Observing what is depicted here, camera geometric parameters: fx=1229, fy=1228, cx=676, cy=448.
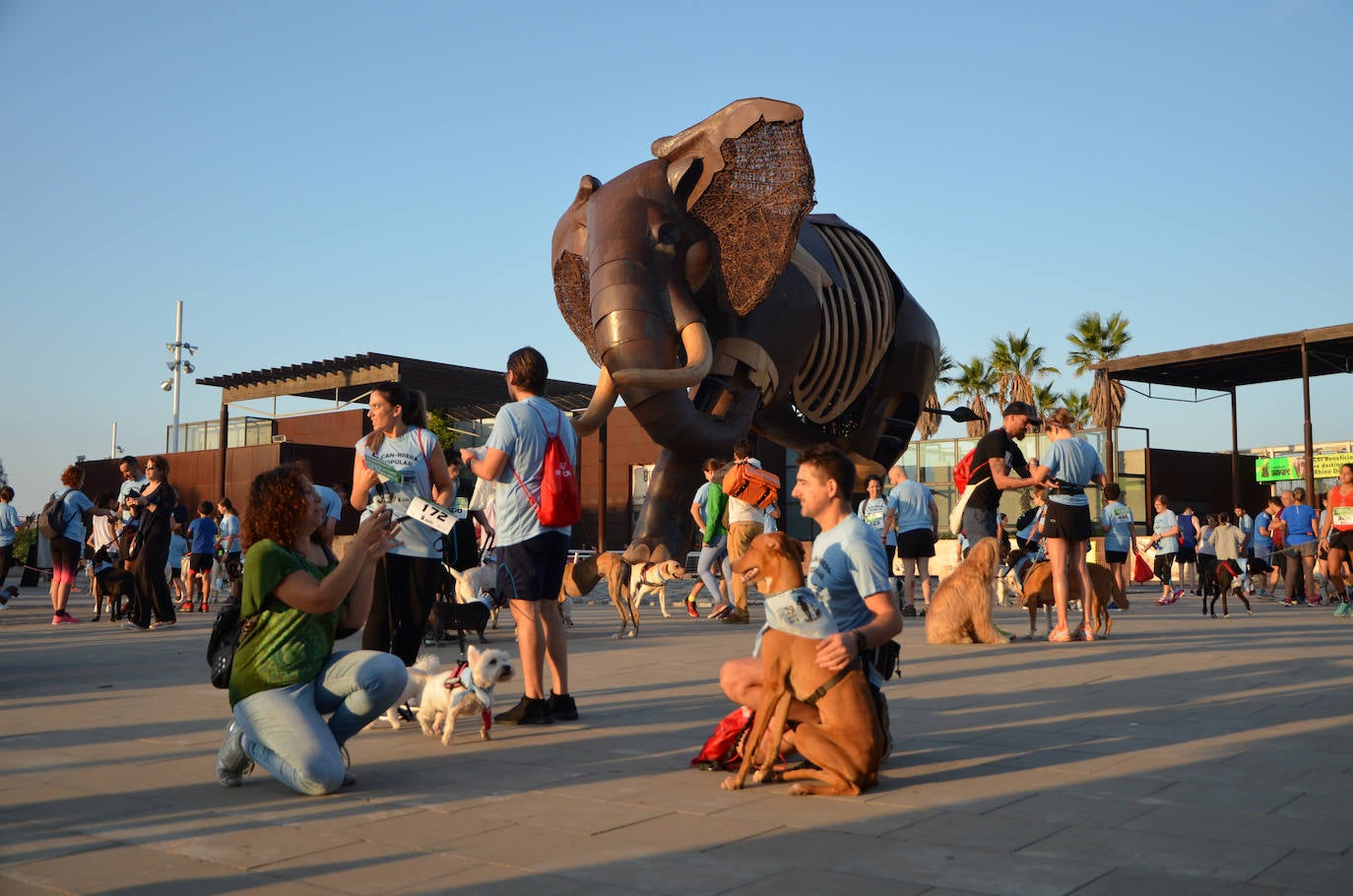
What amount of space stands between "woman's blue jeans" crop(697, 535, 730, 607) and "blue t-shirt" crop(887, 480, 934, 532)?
2.01 metres

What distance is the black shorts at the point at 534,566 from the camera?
243 inches

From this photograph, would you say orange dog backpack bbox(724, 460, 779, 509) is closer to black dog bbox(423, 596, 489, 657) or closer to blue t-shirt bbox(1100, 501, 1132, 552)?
black dog bbox(423, 596, 489, 657)

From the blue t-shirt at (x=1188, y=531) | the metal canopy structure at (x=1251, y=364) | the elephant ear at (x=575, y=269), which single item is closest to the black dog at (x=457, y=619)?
the elephant ear at (x=575, y=269)

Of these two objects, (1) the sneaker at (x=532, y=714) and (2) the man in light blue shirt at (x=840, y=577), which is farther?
(1) the sneaker at (x=532, y=714)

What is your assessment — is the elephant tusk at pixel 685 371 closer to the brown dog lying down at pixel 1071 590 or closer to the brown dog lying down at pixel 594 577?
the brown dog lying down at pixel 594 577

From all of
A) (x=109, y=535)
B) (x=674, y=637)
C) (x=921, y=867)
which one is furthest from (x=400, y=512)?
(x=109, y=535)

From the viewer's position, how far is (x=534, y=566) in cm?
617

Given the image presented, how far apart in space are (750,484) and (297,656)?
610cm

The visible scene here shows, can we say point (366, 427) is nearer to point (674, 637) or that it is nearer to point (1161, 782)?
point (674, 637)

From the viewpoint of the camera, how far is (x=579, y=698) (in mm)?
7203

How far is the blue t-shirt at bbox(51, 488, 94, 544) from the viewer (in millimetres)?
13781

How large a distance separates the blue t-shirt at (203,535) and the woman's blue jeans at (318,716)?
12.7 m

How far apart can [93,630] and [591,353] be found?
6.11 meters

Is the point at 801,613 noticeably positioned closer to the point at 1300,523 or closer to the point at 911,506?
the point at 911,506
